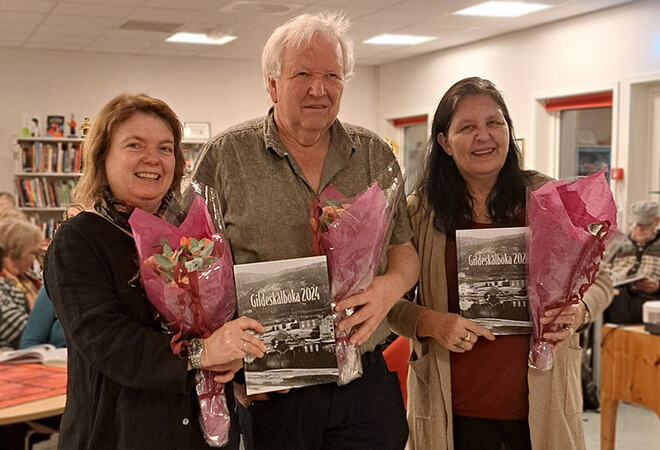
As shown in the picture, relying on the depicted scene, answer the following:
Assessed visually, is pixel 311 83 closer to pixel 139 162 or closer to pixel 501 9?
pixel 139 162

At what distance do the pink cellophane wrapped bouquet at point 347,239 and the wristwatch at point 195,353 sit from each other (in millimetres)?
323

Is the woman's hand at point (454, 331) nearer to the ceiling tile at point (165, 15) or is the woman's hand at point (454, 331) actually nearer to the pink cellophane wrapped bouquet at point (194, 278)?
the pink cellophane wrapped bouquet at point (194, 278)

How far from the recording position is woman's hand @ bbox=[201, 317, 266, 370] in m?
1.54

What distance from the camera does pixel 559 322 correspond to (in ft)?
6.15

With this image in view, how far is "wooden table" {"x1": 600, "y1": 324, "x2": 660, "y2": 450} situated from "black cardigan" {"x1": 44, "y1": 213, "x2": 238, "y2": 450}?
233 cm

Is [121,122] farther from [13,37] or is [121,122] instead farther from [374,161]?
[13,37]

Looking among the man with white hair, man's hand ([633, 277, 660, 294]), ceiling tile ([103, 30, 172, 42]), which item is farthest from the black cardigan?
ceiling tile ([103, 30, 172, 42])

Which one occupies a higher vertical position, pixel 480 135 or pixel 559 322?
pixel 480 135

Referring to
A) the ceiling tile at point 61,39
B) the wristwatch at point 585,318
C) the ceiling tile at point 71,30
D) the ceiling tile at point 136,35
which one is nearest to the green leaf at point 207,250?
the wristwatch at point 585,318

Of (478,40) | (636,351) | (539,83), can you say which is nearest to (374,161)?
(636,351)

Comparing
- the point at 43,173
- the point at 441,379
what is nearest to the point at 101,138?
the point at 441,379

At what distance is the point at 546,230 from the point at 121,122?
1.05m

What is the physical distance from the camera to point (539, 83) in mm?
8008

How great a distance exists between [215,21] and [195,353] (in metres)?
6.57
